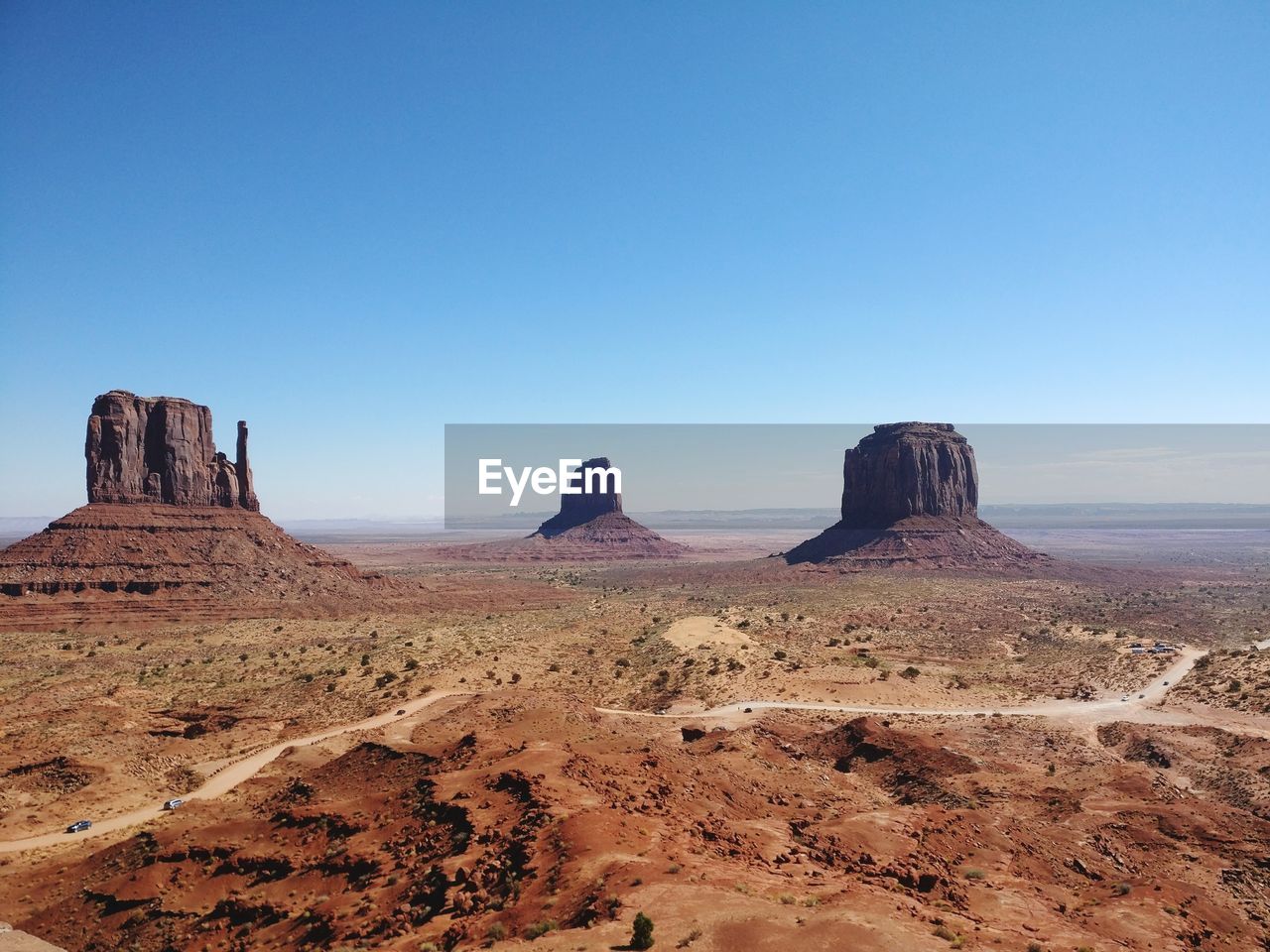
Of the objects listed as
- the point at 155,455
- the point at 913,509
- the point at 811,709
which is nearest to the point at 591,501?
the point at 913,509

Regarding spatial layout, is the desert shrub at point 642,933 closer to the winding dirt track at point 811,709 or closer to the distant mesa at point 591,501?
the winding dirt track at point 811,709

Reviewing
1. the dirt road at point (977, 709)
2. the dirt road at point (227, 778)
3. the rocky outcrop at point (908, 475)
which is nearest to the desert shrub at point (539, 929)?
the dirt road at point (227, 778)

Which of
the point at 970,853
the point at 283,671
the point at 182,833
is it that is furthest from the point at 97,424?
the point at 970,853

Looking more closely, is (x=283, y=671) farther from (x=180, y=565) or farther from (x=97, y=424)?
(x=97, y=424)

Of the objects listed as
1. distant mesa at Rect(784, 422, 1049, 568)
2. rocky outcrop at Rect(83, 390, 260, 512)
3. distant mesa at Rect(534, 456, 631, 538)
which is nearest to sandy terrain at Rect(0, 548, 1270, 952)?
rocky outcrop at Rect(83, 390, 260, 512)

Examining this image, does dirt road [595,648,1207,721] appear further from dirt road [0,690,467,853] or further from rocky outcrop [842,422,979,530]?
rocky outcrop [842,422,979,530]
